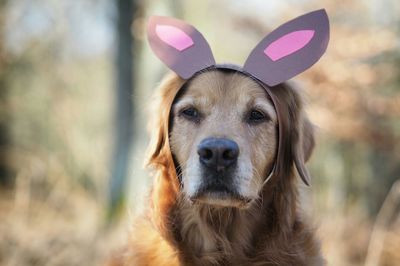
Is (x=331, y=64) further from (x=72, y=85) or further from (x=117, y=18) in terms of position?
(x=72, y=85)

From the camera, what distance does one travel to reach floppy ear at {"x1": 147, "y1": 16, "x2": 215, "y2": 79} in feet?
11.4

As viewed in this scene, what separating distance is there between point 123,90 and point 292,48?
7102mm

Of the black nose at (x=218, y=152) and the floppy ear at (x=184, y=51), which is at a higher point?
the floppy ear at (x=184, y=51)

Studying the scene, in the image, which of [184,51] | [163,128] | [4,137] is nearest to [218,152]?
[163,128]

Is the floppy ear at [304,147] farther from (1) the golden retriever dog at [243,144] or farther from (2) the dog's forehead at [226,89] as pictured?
(2) the dog's forehead at [226,89]

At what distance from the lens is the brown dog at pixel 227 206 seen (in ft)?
11.0

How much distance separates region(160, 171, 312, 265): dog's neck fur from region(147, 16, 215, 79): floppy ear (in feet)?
2.75

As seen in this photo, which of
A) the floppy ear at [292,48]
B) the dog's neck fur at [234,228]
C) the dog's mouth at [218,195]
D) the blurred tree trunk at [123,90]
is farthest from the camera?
the blurred tree trunk at [123,90]

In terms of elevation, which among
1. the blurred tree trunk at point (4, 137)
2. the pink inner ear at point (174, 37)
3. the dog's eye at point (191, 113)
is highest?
the pink inner ear at point (174, 37)

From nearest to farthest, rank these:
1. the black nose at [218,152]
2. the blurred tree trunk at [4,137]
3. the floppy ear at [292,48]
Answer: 1. the black nose at [218,152]
2. the floppy ear at [292,48]
3. the blurred tree trunk at [4,137]

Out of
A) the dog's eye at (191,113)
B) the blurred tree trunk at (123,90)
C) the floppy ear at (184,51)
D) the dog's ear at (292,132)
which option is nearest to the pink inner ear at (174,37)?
the floppy ear at (184,51)

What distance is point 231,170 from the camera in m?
3.07

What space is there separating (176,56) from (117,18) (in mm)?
7336

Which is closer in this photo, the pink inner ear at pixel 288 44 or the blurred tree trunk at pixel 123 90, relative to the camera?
the pink inner ear at pixel 288 44
